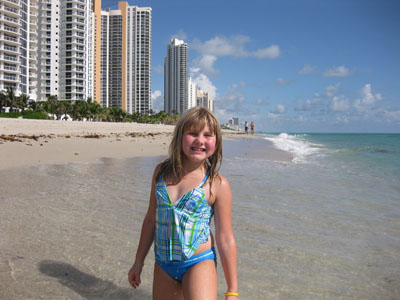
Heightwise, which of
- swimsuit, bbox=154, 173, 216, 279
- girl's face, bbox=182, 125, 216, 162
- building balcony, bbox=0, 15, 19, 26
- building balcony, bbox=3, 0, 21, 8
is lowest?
swimsuit, bbox=154, 173, 216, 279

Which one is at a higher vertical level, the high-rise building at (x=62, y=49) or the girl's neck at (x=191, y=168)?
the high-rise building at (x=62, y=49)

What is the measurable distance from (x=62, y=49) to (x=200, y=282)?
96.8 meters

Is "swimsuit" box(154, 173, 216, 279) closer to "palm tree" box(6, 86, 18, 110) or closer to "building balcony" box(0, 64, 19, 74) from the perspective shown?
"palm tree" box(6, 86, 18, 110)

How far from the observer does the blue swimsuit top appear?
6.23 ft

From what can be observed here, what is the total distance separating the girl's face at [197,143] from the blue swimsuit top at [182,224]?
0.54 feet

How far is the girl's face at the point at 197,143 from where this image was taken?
2.06 metres

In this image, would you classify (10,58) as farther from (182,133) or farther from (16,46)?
(182,133)

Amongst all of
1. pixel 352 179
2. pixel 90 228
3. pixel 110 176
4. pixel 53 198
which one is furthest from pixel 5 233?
pixel 352 179

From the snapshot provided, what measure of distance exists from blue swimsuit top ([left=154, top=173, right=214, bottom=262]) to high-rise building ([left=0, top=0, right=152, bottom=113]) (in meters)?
77.2

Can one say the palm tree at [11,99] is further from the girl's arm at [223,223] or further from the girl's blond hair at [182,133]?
the girl's arm at [223,223]

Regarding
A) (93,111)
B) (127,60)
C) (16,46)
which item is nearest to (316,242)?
(93,111)

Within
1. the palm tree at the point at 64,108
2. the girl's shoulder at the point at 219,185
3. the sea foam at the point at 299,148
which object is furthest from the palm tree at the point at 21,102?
the girl's shoulder at the point at 219,185

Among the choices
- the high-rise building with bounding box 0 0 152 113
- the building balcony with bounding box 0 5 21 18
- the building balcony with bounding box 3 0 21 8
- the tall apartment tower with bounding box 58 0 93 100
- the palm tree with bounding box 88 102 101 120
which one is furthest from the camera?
the tall apartment tower with bounding box 58 0 93 100

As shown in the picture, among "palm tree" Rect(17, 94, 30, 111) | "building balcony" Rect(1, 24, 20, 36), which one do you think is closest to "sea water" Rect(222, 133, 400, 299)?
"palm tree" Rect(17, 94, 30, 111)
